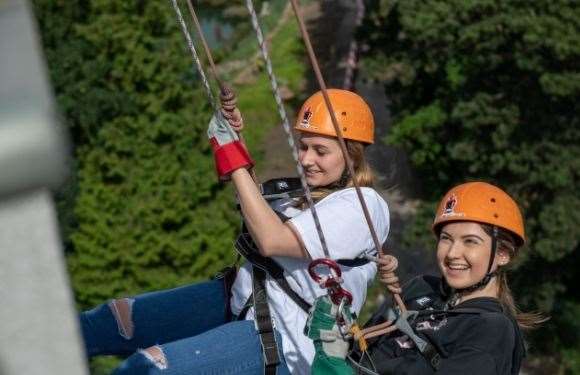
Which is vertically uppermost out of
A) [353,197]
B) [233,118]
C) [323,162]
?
[233,118]

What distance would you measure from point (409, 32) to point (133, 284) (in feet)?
12.7

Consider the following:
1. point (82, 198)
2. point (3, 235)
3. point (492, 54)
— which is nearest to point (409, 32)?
point (492, 54)

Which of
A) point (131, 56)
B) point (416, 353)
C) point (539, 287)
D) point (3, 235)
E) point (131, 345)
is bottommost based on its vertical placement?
point (539, 287)

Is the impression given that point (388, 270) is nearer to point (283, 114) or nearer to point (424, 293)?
Result: point (424, 293)

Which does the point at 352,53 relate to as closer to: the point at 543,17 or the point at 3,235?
the point at 543,17

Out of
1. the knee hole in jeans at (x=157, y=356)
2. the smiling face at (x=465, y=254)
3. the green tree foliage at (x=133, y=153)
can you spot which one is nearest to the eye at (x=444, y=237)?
the smiling face at (x=465, y=254)

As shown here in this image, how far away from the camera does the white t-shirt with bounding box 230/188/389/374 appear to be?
292 cm

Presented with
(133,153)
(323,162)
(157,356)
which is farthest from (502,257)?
(133,153)

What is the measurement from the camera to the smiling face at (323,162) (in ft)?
10.2

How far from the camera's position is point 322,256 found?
2881 millimetres

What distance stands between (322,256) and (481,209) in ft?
1.98

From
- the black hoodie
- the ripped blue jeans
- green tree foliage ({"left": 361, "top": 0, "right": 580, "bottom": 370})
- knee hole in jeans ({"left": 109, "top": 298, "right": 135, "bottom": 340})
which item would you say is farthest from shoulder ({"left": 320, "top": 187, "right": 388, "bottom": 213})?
green tree foliage ({"left": 361, "top": 0, "right": 580, "bottom": 370})

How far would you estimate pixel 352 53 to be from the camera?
1599 cm

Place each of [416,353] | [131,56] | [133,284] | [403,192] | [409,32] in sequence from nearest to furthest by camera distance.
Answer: [416,353]
[131,56]
[133,284]
[409,32]
[403,192]
